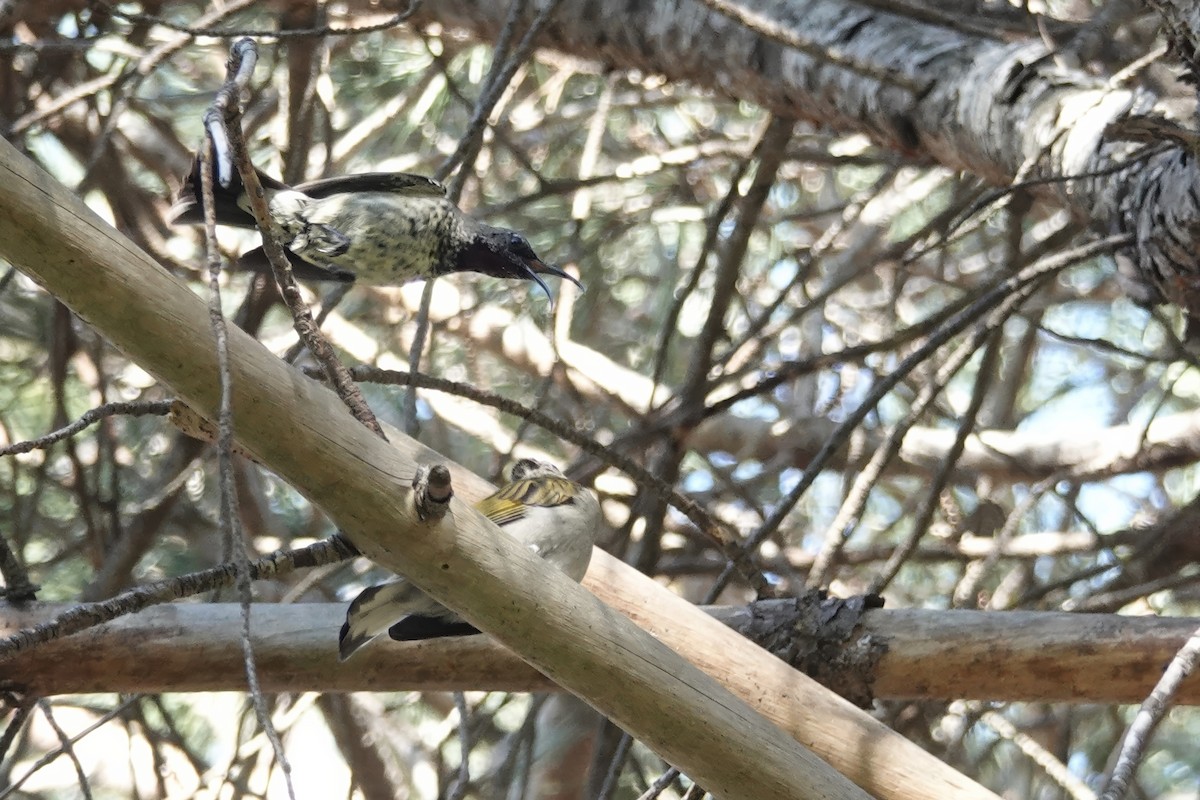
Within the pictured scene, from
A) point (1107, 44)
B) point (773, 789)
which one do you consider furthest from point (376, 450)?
point (1107, 44)

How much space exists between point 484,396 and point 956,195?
2.15m

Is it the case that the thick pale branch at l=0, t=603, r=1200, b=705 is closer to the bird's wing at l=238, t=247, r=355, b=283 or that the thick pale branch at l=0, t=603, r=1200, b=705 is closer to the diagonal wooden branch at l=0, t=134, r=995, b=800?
the diagonal wooden branch at l=0, t=134, r=995, b=800

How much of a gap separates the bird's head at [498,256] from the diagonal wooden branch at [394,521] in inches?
66.0

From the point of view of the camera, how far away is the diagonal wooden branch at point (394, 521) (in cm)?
124

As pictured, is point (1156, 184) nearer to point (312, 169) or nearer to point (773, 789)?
point (773, 789)

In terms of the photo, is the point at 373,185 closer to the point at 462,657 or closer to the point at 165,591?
the point at 462,657

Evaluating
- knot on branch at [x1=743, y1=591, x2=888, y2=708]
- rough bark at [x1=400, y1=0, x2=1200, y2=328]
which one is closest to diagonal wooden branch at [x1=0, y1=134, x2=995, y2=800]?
knot on branch at [x1=743, y1=591, x2=888, y2=708]

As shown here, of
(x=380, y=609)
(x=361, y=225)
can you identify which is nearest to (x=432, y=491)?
(x=380, y=609)

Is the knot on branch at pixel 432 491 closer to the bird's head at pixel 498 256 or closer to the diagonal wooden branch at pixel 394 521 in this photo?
the diagonal wooden branch at pixel 394 521

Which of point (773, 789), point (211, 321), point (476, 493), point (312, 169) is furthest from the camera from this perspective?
point (312, 169)

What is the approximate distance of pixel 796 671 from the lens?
7.11 feet

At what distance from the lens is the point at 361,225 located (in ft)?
9.08

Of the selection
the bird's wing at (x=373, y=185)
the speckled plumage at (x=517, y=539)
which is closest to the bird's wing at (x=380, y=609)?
the speckled plumage at (x=517, y=539)

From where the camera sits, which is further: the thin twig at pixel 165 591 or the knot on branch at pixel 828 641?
the knot on branch at pixel 828 641
